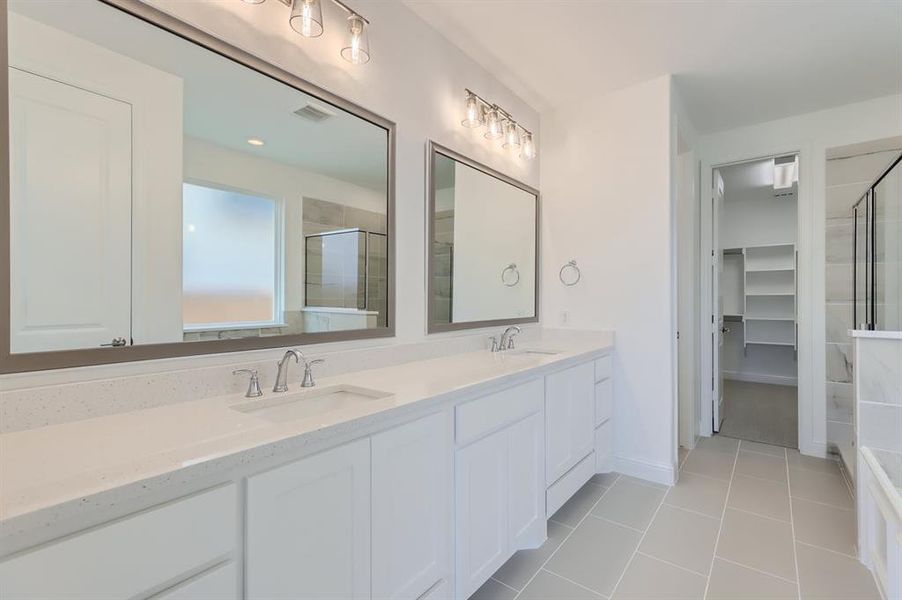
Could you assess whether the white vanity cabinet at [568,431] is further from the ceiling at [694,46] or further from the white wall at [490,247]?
the ceiling at [694,46]

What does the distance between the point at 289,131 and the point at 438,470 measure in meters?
1.35

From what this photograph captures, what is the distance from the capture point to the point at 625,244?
2.79 metres

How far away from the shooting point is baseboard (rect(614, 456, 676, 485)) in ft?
8.59

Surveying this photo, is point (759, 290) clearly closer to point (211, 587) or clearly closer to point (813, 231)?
point (813, 231)

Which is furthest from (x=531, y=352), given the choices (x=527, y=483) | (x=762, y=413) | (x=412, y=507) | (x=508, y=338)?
(x=762, y=413)

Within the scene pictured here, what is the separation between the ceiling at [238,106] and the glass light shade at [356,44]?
216 mm

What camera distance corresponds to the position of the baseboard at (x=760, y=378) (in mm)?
5549

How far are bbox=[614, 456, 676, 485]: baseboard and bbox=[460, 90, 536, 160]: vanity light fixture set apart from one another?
2203mm

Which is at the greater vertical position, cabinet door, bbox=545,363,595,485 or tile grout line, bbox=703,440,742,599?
cabinet door, bbox=545,363,595,485

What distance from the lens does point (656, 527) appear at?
2.12 meters

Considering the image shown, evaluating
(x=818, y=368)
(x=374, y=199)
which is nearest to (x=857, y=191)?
(x=818, y=368)

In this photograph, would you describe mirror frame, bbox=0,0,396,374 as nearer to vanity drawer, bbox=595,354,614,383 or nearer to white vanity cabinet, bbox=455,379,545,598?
white vanity cabinet, bbox=455,379,545,598

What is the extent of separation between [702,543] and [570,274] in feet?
5.74

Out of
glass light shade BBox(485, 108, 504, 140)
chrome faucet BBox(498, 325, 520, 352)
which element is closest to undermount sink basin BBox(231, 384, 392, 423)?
chrome faucet BBox(498, 325, 520, 352)
